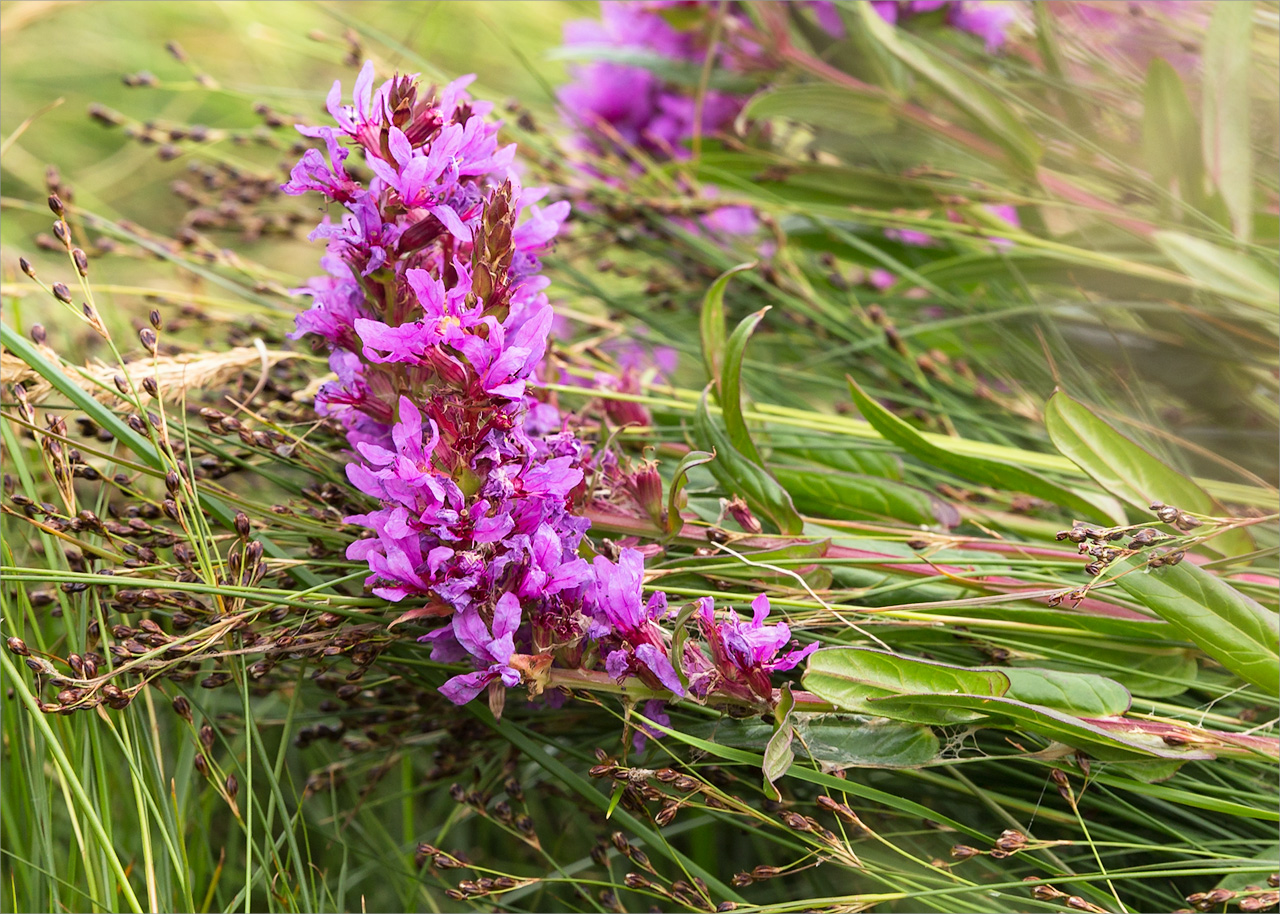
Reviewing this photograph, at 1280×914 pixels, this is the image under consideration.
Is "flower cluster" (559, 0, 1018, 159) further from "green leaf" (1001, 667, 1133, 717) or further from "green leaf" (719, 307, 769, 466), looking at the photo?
"green leaf" (1001, 667, 1133, 717)

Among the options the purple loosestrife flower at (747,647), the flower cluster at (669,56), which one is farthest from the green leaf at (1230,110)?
the purple loosestrife flower at (747,647)

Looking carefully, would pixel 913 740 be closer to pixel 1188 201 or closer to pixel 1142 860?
pixel 1142 860

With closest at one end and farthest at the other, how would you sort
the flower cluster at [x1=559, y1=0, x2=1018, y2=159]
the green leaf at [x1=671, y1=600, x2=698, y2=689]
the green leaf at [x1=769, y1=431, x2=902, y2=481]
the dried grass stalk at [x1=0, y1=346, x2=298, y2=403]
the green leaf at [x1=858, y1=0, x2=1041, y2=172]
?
the green leaf at [x1=671, y1=600, x2=698, y2=689], the dried grass stalk at [x1=0, y1=346, x2=298, y2=403], the green leaf at [x1=769, y1=431, x2=902, y2=481], the green leaf at [x1=858, y1=0, x2=1041, y2=172], the flower cluster at [x1=559, y1=0, x2=1018, y2=159]

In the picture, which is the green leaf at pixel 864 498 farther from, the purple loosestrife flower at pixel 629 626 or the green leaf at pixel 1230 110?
the green leaf at pixel 1230 110

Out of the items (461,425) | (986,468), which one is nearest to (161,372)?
(461,425)

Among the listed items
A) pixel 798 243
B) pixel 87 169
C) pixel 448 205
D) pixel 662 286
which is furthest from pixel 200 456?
pixel 87 169

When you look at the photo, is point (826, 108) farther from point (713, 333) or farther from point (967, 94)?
point (713, 333)

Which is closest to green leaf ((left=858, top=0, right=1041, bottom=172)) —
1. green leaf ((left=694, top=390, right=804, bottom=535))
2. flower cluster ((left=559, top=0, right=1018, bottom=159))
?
flower cluster ((left=559, top=0, right=1018, bottom=159))
